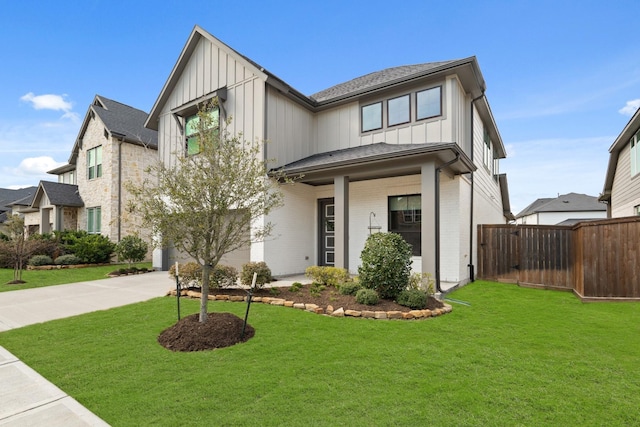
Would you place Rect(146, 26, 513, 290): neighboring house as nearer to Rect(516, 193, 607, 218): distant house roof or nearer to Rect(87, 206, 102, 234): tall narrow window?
Rect(87, 206, 102, 234): tall narrow window

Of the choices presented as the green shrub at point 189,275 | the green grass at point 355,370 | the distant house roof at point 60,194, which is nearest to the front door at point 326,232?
the green shrub at point 189,275

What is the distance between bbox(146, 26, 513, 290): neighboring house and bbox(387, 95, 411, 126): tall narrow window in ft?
0.11

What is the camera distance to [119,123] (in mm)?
17594

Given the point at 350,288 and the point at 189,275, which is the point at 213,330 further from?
the point at 189,275

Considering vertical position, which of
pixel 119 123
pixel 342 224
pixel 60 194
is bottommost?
pixel 342 224

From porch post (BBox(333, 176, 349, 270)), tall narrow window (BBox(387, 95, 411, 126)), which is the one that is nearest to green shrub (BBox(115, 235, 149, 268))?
porch post (BBox(333, 176, 349, 270))

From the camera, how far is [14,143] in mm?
18281

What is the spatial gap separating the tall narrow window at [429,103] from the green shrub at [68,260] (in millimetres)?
15142

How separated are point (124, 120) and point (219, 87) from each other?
10.5m

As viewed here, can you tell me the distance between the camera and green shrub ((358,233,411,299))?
6.37 m

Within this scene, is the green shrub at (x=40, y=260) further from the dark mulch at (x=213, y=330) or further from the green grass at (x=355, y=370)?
the dark mulch at (x=213, y=330)

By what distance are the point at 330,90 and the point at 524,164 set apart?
1922cm

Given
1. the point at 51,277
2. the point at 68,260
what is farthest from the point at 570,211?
the point at 51,277

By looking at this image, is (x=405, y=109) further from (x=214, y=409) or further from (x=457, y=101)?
(x=214, y=409)
